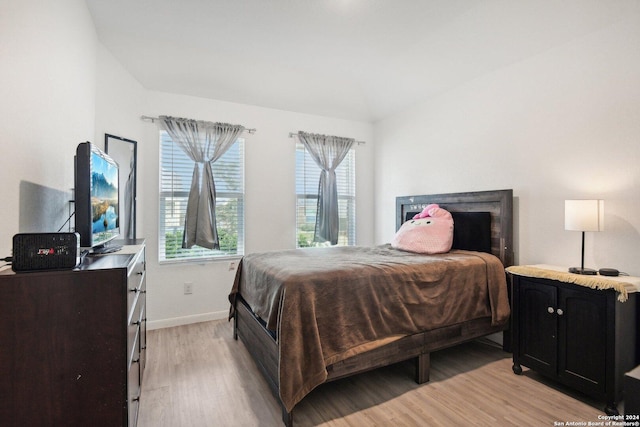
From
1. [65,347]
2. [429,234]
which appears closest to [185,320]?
[65,347]

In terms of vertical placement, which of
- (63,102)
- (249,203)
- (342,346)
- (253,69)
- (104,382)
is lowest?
(342,346)

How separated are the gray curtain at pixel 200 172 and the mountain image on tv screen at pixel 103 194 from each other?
1.27m

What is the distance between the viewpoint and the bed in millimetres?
1748

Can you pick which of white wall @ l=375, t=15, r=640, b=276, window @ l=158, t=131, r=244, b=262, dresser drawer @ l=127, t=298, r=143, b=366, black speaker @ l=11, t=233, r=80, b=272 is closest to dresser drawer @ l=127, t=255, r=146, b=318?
dresser drawer @ l=127, t=298, r=143, b=366

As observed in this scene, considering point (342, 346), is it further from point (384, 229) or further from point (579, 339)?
point (384, 229)

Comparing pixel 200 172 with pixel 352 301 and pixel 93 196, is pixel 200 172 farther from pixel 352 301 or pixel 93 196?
pixel 352 301

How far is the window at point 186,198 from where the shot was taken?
3.41 metres

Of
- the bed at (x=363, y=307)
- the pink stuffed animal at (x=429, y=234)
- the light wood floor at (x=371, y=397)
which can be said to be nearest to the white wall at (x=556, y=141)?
the bed at (x=363, y=307)

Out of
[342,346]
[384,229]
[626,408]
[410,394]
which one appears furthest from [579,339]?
[384,229]

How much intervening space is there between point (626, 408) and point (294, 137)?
3.73 m

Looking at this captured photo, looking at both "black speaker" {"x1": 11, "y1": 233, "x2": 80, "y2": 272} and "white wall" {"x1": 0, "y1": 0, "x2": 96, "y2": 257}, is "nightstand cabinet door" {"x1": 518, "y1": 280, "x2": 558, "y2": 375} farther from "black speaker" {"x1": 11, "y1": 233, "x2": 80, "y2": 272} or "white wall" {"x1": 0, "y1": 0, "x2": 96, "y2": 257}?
"white wall" {"x1": 0, "y1": 0, "x2": 96, "y2": 257}

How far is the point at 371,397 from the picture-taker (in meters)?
2.03

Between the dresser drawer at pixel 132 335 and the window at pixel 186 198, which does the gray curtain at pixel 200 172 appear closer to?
the window at pixel 186 198

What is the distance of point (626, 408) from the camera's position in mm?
1226
